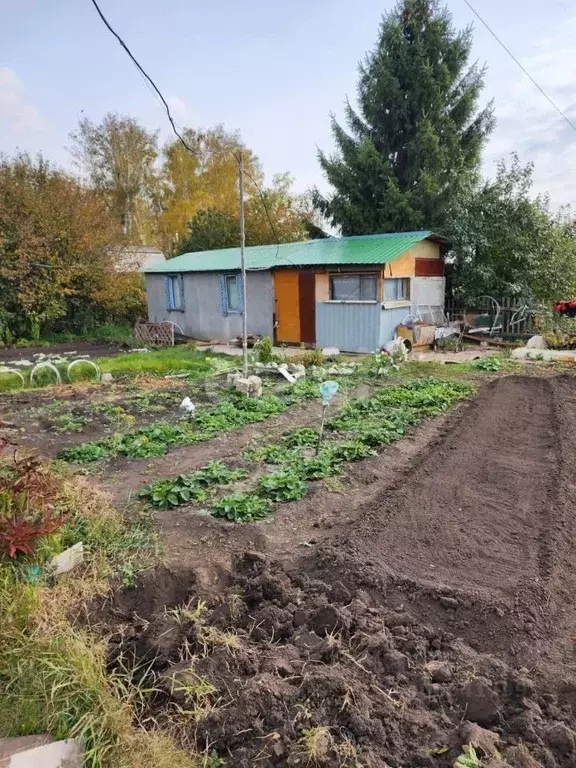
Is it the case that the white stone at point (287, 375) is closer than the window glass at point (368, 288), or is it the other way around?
the white stone at point (287, 375)

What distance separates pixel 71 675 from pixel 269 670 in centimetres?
98

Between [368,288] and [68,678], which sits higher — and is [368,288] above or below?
above

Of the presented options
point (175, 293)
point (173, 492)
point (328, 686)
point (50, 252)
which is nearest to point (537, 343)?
point (173, 492)

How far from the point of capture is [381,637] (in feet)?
8.91

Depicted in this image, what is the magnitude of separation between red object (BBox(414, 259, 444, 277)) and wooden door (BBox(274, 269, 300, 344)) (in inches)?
149

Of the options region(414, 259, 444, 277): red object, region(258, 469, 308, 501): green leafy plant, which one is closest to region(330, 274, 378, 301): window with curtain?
region(414, 259, 444, 277): red object

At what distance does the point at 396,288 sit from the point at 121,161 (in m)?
24.3

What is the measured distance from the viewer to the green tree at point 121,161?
30.9m

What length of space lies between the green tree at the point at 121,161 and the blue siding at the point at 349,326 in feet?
66.6

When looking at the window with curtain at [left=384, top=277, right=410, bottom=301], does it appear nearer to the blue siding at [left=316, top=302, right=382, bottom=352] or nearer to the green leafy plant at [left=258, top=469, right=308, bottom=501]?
the blue siding at [left=316, top=302, right=382, bottom=352]

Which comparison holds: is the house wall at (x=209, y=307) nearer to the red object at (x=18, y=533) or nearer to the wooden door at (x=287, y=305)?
the wooden door at (x=287, y=305)

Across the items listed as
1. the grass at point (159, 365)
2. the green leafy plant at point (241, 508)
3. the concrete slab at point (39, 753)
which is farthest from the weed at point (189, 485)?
the grass at point (159, 365)

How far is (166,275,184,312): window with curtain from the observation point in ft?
63.3

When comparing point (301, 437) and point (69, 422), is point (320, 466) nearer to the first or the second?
point (301, 437)
